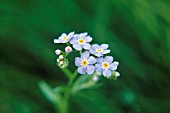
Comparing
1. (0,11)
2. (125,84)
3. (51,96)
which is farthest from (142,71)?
(0,11)

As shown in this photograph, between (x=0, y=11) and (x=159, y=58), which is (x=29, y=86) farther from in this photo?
(x=159, y=58)

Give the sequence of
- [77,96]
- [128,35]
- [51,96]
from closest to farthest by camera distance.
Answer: [51,96]
[77,96]
[128,35]

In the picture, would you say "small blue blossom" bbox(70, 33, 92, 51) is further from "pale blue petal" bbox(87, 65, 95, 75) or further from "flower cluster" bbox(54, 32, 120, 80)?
"pale blue petal" bbox(87, 65, 95, 75)

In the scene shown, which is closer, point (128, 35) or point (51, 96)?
point (51, 96)

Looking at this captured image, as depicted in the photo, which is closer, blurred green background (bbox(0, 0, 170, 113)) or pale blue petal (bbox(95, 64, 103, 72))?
pale blue petal (bbox(95, 64, 103, 72))

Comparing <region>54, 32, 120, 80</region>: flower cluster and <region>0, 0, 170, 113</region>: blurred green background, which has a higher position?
<region>0, 0, 170, 113</region>: blurred green background

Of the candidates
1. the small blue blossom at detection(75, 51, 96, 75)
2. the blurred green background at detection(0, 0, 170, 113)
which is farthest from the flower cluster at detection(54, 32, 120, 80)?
the blurred green background at detection(0, 0, 170, 113)

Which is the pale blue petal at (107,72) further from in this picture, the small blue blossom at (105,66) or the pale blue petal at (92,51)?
the pale blue petal at (92,51)

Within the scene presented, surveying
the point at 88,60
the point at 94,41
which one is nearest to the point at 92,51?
the point at 88,60
